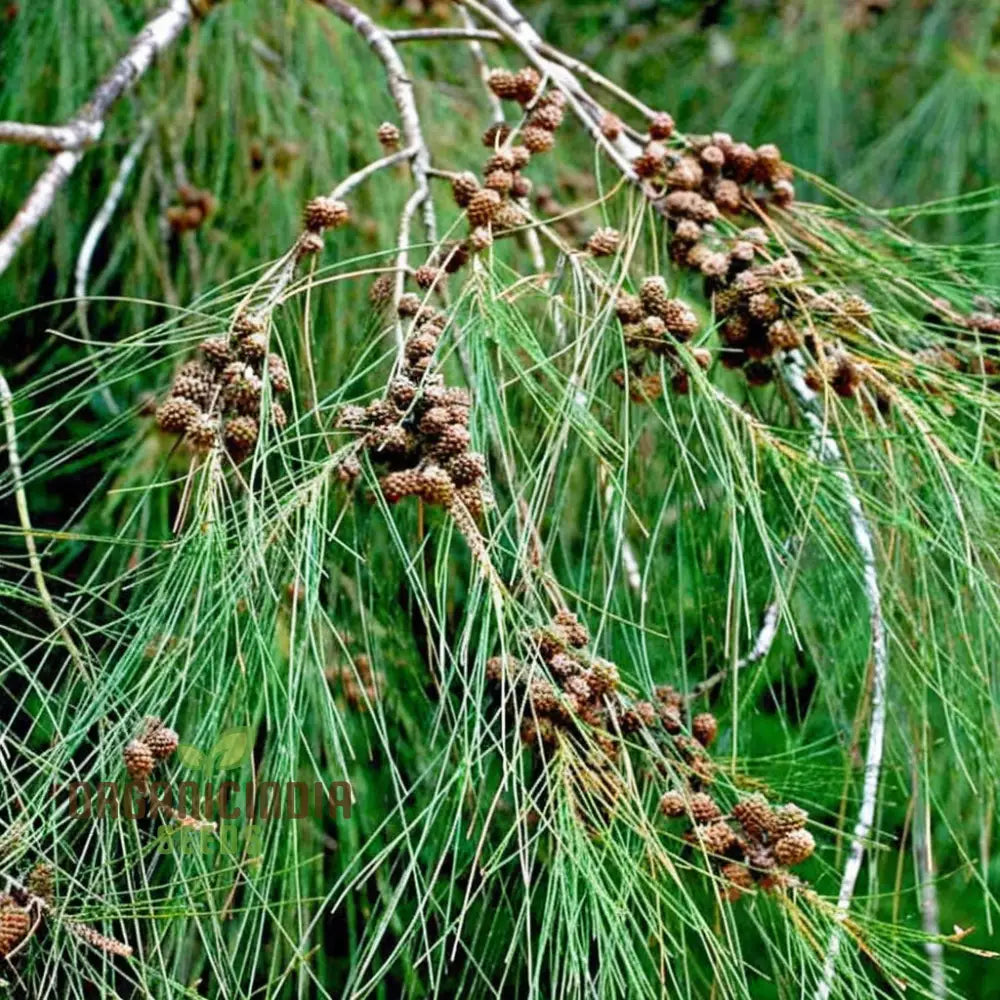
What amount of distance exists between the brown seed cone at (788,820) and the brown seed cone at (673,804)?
0.05 m

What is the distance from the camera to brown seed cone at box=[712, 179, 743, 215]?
106cm

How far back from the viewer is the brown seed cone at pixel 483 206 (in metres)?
0.94

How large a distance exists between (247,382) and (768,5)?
5.56 ft

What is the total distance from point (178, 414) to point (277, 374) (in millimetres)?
63

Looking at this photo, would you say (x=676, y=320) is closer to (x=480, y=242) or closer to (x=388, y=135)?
(x=480, y=242)

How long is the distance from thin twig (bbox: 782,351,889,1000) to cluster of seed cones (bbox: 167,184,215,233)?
786mm

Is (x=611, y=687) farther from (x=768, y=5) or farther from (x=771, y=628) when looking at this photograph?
(x=768, y=5)

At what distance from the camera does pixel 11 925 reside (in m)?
0.72

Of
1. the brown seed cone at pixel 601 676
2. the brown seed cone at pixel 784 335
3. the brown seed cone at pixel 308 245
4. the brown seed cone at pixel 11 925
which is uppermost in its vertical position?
the brown seed cone at pixel 308 245

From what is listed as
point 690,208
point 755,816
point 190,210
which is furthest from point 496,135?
point 190,210

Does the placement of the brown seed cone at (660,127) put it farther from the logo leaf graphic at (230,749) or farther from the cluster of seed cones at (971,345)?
the logo leaf graphic at (230,749)

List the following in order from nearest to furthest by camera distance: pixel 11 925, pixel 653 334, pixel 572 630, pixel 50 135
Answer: pixel 11 925 → pixel 572 630 → pixel 653 334 → pixel 50 135

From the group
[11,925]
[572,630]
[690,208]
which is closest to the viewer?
[11,925]

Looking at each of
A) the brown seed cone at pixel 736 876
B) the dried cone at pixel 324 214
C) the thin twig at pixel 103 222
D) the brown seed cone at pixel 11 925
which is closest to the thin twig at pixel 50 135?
the thin twig at pixel 103 222
